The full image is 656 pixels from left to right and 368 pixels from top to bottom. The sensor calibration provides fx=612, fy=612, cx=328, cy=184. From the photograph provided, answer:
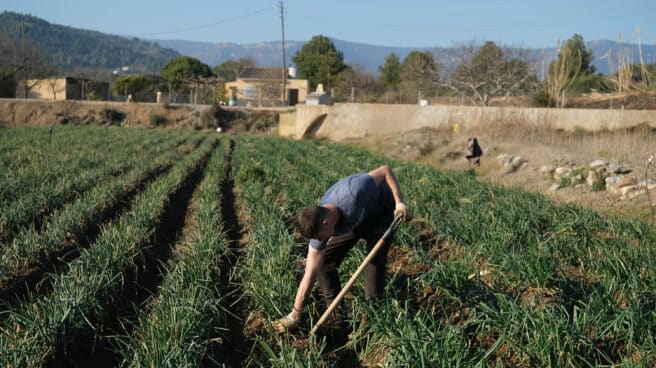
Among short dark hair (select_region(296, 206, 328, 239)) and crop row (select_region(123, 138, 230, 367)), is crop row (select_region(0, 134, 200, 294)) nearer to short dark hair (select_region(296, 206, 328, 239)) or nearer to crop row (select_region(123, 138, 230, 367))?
crop row (select_region(123, 138, 230, 367))

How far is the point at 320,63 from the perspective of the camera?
60.9 metres

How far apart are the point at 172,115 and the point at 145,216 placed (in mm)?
35776

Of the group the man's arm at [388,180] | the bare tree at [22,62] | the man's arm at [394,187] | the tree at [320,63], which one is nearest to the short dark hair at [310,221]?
the man's arm at [394,187]

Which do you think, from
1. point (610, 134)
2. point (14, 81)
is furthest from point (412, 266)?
point (14, 81)

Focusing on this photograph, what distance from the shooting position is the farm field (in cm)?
378

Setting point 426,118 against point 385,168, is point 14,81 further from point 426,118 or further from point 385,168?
point 385,168

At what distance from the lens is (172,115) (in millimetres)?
Result: 42000

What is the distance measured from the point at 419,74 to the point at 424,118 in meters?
17.4

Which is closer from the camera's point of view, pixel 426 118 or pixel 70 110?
pixel 426 118

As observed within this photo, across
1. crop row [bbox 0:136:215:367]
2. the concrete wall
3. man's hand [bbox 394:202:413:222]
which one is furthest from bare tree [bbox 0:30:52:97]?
man's hand [bbox 394:202:413:222]

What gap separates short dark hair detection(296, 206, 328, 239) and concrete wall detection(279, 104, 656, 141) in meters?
17.3

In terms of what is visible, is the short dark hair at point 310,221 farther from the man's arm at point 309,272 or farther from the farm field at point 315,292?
the farm field at point 315,292

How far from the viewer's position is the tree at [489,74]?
100.0 ft

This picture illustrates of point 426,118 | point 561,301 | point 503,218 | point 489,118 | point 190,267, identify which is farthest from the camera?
point 426,118
